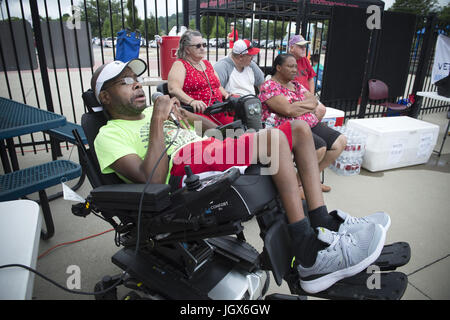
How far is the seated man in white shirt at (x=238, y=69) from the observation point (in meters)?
3.15

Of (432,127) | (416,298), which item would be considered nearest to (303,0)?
(432,127)

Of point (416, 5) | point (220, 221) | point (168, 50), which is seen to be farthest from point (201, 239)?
point (416, 5)

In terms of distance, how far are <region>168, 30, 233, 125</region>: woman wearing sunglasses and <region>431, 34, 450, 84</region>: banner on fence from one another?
3.93 meters

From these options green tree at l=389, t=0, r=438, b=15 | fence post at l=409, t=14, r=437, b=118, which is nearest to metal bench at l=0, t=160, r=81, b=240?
fence post at l=409, t=14, r=437, b=118

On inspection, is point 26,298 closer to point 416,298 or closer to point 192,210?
point 192,210

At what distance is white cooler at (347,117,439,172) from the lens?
357 cm

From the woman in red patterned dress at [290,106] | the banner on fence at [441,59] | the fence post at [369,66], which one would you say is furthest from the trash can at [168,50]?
the banner on fence at [441,59]

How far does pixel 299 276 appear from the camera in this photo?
1.48 m

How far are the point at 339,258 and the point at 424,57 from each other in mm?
6201

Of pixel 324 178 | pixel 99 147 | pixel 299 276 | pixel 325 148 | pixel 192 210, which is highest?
pixel 99 147

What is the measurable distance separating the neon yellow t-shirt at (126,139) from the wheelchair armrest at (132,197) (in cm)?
21

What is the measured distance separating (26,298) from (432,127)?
14.6 ft

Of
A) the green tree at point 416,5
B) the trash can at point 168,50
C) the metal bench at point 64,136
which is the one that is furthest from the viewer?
the green tree at point 416,5

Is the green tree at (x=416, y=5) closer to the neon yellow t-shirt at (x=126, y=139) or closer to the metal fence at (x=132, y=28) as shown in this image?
the metal fence at (x=132, y=28)
